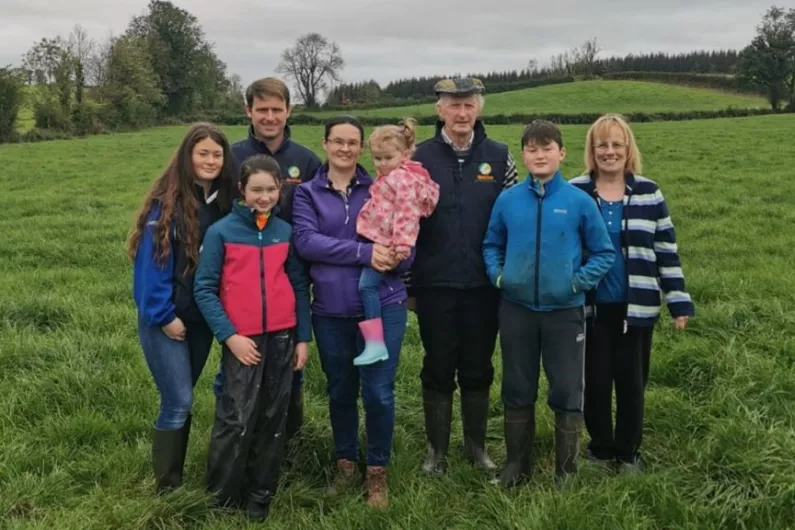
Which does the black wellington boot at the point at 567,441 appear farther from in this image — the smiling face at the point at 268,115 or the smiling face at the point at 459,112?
the smiling face at the point at 268,115

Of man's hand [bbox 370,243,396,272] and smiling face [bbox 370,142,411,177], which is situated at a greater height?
smiling face [bbox 370,142,411,177]

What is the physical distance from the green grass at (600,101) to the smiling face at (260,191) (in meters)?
52.2

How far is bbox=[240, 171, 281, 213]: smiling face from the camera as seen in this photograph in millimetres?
3740

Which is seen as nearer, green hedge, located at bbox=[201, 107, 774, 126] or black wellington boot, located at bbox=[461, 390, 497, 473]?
black wellington boot, located at bbox=[461, 390, 497, 473]

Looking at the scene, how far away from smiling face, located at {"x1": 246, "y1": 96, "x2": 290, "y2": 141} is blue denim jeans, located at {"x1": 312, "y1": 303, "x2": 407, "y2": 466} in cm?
127

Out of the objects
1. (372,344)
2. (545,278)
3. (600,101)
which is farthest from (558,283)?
(600,101)

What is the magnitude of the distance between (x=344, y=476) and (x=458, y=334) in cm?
116

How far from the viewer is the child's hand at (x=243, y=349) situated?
371cm

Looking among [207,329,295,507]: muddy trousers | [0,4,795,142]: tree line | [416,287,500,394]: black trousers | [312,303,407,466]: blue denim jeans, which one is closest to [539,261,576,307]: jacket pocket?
[416,287,500,394]: black trousers

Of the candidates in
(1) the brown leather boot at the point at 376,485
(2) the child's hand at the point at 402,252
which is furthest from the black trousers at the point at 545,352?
(1) the brown leather boot at the point at 376,485

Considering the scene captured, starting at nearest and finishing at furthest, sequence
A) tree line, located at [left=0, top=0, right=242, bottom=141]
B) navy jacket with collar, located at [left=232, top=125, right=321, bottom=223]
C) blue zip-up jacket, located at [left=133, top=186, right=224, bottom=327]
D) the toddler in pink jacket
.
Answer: blue zip-up jacket, located at [left=133, top=186, right=224, bottom=327], the toddler in pink jacket, navy jacket with collar, located at [left=232, top=125, right=321, bottom=223], tree line, located at [left=0, top=0, right=242, bottom=141]

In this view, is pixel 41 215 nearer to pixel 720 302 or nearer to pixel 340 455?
pixel 340 455

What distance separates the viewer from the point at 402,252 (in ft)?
12.7

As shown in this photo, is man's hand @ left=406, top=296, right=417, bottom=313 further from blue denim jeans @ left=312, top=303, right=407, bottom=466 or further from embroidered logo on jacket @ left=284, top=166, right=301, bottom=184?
embroidered logo on jacket @ left=284, top=166, right=301, bottom=184
